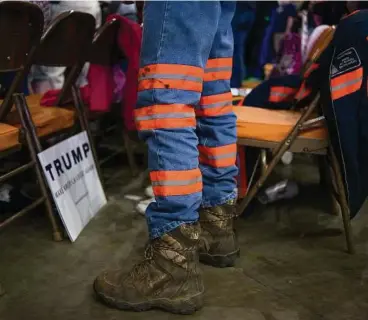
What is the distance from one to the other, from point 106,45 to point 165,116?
1.06 m

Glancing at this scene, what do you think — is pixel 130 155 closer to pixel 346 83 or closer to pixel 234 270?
pixel 234 270

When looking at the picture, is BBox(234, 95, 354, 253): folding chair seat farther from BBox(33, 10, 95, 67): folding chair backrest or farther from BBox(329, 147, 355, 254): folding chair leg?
BBox(33, 10, 95, 67): folding chair backrest

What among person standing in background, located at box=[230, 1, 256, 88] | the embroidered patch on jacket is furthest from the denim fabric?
person standing in background, located at box=[230, 1, 256, 88]

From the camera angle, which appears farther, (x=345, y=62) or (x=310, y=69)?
(x=310, y=69)

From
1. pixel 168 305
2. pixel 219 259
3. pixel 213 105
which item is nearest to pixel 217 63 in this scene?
pixel 213 105

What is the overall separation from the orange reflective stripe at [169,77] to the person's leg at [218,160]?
0.25 m

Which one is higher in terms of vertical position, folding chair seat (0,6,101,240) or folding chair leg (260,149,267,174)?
folding chair seat (0,6,101,240)

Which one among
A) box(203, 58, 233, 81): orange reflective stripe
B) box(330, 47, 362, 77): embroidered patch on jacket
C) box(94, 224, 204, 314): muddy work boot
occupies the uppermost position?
box(203, 58, 233, 81): orange reflective stripe

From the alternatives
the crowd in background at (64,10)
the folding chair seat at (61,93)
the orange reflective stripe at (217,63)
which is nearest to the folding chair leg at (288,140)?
the orange reflective stripe at (217,63)

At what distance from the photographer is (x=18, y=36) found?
4.91 feet

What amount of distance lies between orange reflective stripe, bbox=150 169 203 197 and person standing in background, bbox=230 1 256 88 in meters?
1.60

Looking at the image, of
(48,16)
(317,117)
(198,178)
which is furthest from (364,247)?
(48,16)

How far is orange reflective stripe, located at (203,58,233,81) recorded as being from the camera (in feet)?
4.64

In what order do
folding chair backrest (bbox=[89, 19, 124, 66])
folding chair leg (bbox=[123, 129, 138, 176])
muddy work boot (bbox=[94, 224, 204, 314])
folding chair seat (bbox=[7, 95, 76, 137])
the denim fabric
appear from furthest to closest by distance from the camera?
folding chair leg (bbox=[123, 129, 138, 176]), folding chair backrest (bbox=[89, 19, 124, 66]), folding chair seat (bbox=[7, 95, 76, 137]), muddy work boot (bbox=[94, 224, 204, 314]), the denim fabric
